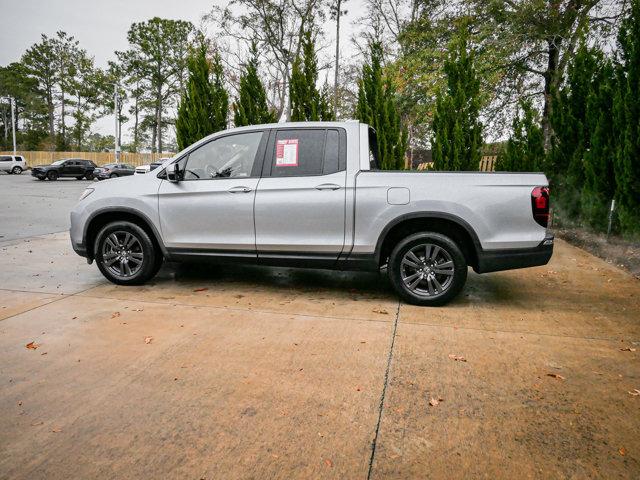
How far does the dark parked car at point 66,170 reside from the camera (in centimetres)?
3166

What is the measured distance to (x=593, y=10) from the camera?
14023 millimetres

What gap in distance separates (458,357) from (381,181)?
1995mm

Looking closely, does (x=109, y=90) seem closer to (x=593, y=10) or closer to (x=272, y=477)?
(x=593, y=10)

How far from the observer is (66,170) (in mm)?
33188

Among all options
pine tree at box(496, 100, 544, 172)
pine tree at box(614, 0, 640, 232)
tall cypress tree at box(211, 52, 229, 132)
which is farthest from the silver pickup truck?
pine tree at box(496, 100, 544, 172)

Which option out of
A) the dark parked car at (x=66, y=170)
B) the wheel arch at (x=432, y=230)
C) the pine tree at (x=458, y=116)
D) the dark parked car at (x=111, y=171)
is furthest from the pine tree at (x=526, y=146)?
the dark parked car at (x=66, y=170)

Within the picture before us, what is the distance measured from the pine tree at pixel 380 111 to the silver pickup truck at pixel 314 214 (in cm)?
533

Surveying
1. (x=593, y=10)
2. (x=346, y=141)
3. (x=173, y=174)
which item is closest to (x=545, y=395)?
(x=346, y=141)

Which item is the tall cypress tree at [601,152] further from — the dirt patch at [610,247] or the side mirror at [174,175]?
the side mirror at [174,175]

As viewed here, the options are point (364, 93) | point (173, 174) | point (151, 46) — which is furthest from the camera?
point (151, 46)

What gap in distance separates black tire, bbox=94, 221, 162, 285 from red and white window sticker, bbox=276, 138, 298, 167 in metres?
1.87

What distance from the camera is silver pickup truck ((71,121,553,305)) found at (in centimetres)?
452

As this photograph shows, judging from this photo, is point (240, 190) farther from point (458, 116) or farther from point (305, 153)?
point (458, 116)

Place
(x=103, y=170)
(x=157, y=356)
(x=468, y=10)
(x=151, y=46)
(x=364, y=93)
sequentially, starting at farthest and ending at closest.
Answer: (x=151, y=46) < (x=103, y=170) < (x=468, y=10) < (x=364, y=93) < (x=157, y=356)
